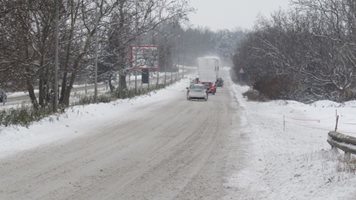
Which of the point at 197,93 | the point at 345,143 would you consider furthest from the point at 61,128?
the point at 197,93

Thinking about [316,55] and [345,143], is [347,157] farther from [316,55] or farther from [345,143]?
[316,55]

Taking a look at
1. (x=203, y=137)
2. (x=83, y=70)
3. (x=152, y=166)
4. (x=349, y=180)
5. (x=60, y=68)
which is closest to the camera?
(x=349, y=180)

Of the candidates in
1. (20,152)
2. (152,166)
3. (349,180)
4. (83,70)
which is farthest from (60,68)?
(349,180)

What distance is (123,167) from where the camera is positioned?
38.0 ft

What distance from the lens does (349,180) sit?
8242 millimetres

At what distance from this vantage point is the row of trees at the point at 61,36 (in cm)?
1992

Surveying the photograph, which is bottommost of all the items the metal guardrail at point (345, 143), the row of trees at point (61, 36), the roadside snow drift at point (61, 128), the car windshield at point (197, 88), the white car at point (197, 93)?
the white car at point (197, 93)

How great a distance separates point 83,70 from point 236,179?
810 inches

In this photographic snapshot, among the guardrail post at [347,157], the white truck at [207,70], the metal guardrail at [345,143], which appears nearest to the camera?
the guardrail post at [347,157]

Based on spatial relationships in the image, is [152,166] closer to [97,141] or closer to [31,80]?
[97,141]

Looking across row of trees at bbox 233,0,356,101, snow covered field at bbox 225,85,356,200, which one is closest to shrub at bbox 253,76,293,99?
row of trees at bbox 233,0,356,101

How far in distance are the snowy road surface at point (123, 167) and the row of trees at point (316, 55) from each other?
22.1 metres

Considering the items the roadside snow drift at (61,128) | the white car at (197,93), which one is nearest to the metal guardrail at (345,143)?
the roadside snow drift at (61,128)

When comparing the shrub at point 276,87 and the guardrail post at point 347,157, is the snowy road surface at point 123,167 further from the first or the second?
the shrub at point 276,87
